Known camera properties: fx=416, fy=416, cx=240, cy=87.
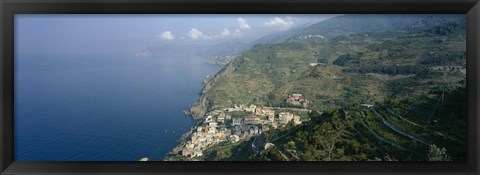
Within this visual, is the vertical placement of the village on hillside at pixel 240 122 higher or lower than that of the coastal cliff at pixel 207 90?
lower

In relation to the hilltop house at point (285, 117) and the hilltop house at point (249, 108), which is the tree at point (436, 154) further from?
the hilltop house at point (249, 108)

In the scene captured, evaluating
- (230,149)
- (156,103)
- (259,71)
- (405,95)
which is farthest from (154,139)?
(405,95)

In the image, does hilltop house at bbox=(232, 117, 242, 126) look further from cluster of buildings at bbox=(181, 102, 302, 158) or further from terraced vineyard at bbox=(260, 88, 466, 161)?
terraced vineyard at bbox=(260, 88, 466, 161)

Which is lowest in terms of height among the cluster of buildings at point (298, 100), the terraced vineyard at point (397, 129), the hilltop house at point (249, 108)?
the terraced vineyard at point (397, 129)

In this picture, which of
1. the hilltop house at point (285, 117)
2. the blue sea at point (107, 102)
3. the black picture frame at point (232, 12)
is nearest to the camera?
the black picture frame at point (232, 12)

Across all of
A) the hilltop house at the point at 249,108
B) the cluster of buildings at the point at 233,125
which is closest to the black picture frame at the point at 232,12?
the cluster of buildings at the point at 233,125

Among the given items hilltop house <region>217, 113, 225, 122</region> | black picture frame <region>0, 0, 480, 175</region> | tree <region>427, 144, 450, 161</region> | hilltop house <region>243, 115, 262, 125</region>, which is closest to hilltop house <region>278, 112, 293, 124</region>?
hilltop house <region>243, 115, 262, 125</region>

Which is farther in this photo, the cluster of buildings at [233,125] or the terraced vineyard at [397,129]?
the cluster of buildings at [233,125]

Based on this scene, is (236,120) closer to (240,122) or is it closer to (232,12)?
(240,122)
